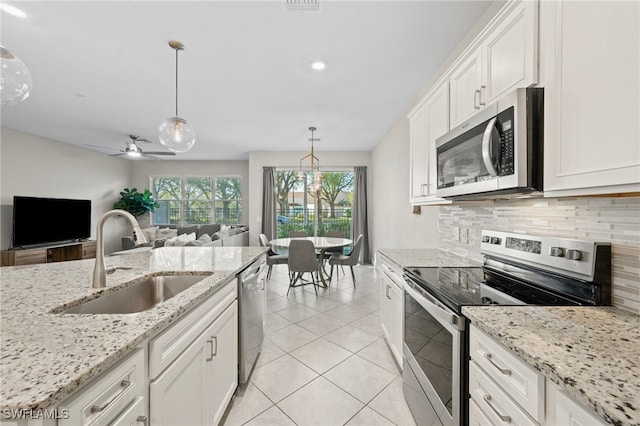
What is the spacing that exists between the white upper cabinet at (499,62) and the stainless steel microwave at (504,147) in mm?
105

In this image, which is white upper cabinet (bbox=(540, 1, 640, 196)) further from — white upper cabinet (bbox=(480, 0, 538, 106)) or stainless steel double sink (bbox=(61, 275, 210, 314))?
stainless steel double sink (bbox=(61, 275, 210, 314))

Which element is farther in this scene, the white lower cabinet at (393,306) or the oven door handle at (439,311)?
the white lower cabinet at (393,306)

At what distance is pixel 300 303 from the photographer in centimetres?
356

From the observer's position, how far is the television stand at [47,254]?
435 cm

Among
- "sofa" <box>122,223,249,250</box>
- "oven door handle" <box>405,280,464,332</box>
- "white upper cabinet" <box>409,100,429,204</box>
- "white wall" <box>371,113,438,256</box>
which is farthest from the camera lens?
"sofa" <box>122,223,249,250</box>

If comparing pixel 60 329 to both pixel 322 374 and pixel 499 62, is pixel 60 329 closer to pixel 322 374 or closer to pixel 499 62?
pixel 322 374

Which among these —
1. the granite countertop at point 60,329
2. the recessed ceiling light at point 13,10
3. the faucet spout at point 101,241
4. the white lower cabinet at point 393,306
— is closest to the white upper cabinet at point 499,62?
the white lower cabinet at point 393,306

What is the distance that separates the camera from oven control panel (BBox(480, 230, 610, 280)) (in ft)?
3.39

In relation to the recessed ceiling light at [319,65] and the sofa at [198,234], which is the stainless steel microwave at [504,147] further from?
the sofa at [198,234]

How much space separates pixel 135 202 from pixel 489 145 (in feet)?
25.4

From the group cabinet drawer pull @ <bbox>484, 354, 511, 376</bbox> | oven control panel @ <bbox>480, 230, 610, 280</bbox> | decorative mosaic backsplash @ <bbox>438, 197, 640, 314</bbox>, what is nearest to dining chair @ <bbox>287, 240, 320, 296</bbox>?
decorative mosaic backsplash @ <bbox>438, 197, 640, 314</bbox>

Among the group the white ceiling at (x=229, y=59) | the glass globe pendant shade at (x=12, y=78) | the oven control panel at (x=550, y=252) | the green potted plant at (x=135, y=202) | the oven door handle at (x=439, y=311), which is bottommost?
the oven door handle at (x=439, y=311)

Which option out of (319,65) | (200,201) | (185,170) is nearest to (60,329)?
(319,65)

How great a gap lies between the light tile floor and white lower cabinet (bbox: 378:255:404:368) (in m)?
0.21
